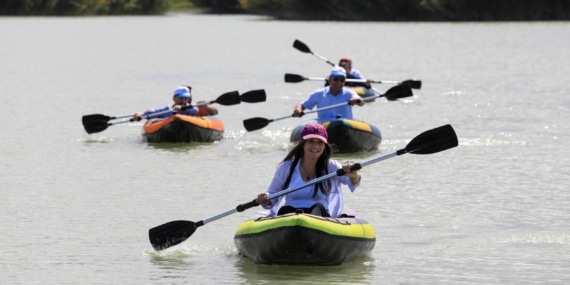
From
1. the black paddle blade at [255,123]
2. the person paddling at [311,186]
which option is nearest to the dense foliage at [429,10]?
the black paddle blade at [255,123]

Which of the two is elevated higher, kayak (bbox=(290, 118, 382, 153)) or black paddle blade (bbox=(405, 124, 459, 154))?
kayak (bbox=(290, 118, 382, 153))

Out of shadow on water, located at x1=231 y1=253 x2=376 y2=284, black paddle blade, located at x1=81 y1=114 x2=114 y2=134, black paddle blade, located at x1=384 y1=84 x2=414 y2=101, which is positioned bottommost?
shadow on water, located at x1=231 y1=253 x2=376 y2=284

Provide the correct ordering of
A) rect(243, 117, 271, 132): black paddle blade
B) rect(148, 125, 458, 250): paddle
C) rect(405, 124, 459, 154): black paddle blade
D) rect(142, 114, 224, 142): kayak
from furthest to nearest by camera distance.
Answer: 1. rect(142, 114, 224, 142): kayak
2. rect(243, 117, 271, 132): black paddle blade
3. rect(405, 124, 459, 154): black paddle blade
4. rect(148, 125, 458, 250): paddle

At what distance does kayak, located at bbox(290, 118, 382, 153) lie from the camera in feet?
63.4

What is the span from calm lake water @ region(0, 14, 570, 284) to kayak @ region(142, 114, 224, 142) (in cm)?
20

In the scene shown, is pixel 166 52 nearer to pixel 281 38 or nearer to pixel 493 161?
pixel 281 38

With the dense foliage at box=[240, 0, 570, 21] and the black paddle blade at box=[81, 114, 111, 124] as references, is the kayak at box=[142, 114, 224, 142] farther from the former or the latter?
the dense foliage at box=[240, 0, 570, 21]

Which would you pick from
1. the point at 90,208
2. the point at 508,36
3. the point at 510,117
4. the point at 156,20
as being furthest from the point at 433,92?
the point at 156,20

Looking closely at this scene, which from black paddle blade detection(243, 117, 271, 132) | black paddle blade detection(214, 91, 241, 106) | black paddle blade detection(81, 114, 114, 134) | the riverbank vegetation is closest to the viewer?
black paddle blade detection(243, 117, 271, 132)

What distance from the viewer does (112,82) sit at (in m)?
37.7

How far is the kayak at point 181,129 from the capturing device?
837 inches

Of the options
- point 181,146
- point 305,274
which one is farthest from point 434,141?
point 181,146

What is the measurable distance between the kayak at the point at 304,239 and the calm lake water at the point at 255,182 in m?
0.12

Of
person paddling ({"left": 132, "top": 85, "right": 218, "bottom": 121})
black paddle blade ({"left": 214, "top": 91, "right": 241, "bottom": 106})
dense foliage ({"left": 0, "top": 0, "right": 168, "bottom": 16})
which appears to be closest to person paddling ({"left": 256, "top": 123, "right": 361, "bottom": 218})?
black paddle blade ({"left": 214, "top": 91, "right": 241, "bottom": 106})
